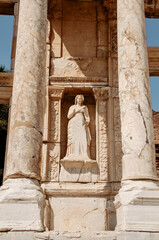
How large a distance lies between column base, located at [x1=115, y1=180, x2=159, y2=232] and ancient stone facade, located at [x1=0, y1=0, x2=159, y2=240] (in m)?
0.02

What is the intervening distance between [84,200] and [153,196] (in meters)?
3.45

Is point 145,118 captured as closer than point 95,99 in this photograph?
Yes

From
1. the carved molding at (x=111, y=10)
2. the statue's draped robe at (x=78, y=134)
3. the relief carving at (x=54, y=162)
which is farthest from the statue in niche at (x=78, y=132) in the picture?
the carved molding at (x=111, y=10)

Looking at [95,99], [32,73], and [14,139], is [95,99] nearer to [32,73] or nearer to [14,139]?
[32,73]

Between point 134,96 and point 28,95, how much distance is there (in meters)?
2.80

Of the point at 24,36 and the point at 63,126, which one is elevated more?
the point at 24,36

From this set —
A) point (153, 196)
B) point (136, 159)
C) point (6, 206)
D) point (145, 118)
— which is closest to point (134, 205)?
point (153, 196)

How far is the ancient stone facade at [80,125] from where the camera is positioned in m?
7.80

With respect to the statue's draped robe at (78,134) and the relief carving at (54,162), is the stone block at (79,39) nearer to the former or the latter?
the statue's draped robe at (78,134)

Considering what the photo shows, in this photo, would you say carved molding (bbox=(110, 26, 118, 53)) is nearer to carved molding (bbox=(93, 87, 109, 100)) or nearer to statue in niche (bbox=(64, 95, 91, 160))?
carved molding (bbox=(93, 87, 109, 100))

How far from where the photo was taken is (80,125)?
11.6m

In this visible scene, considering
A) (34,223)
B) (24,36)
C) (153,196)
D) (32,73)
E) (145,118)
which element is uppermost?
(24,36)

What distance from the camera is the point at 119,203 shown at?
8.19m

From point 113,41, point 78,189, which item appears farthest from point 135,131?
point 113,41
